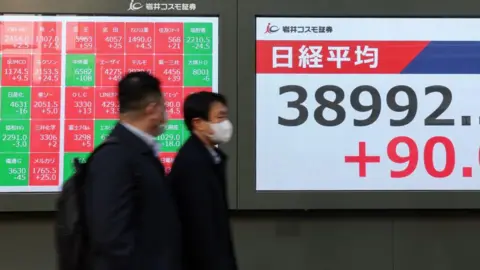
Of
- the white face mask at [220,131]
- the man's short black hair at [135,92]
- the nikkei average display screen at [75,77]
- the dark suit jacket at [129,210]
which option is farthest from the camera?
the nikkei average display screen at [75,77]

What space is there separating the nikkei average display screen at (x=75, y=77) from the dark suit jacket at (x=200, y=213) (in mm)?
1628

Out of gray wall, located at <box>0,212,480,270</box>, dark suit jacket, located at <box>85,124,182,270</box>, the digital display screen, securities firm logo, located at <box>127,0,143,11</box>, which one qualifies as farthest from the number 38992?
dark suit jacket, located at <box>85,124,182,270</box>

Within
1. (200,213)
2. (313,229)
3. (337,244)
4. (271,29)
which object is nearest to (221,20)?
(271,29)

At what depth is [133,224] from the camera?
213 centimetres

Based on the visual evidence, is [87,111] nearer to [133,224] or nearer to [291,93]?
[291,93]

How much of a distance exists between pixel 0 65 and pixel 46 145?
719mm

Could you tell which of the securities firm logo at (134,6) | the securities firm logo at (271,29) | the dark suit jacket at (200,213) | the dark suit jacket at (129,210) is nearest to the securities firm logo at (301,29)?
the securities firm logo at (271,29)

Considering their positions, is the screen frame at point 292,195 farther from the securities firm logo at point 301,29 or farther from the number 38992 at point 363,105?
the number 38992 at point 363,105

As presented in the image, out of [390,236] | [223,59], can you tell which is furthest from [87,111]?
[390,236]

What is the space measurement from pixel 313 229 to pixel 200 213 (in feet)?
6.47

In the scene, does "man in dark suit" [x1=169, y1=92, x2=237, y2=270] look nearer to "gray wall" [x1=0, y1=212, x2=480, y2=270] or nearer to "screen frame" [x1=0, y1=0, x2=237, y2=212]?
"screen frame" [x1=0, y1=0, x2=237, y2=212]

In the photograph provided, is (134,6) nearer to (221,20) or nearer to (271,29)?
(221,20)

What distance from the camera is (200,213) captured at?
103 inches

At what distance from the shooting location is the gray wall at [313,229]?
14.1ft
